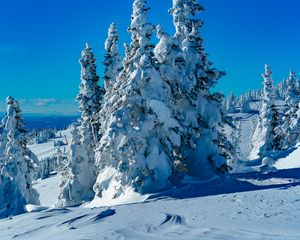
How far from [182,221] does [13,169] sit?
19578 millimetres

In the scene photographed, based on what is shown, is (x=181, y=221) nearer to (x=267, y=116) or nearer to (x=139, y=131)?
(x=139, y=131)

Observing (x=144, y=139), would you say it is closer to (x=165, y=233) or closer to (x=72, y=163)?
(x=165, y=233)

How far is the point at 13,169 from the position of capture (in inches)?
1087

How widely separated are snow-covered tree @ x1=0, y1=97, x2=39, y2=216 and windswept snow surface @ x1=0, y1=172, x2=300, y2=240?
12168mm

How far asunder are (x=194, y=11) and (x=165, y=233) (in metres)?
18.2

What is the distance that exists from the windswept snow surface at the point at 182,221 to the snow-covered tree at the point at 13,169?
39.9ft

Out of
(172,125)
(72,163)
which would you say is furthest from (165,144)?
(72,163)

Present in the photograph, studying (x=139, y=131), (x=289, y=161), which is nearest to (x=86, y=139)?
(x=139, y=131)

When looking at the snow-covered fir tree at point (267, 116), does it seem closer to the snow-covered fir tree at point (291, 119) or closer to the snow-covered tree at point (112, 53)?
the snow-covered fir tree at point (291, 119)

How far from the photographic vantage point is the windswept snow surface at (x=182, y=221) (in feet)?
34.5

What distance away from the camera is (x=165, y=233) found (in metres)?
10.9

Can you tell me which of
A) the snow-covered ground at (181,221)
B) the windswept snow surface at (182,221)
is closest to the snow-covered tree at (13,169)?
the snow-covered ground at (181,221)

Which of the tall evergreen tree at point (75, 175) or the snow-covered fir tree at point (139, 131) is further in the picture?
the tall evergreen tree at point (75, 175)

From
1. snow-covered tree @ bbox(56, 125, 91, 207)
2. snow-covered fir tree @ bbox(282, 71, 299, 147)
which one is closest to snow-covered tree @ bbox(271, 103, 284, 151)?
snow-covered fir tree @ bbox(282, 71, 299, 147)
